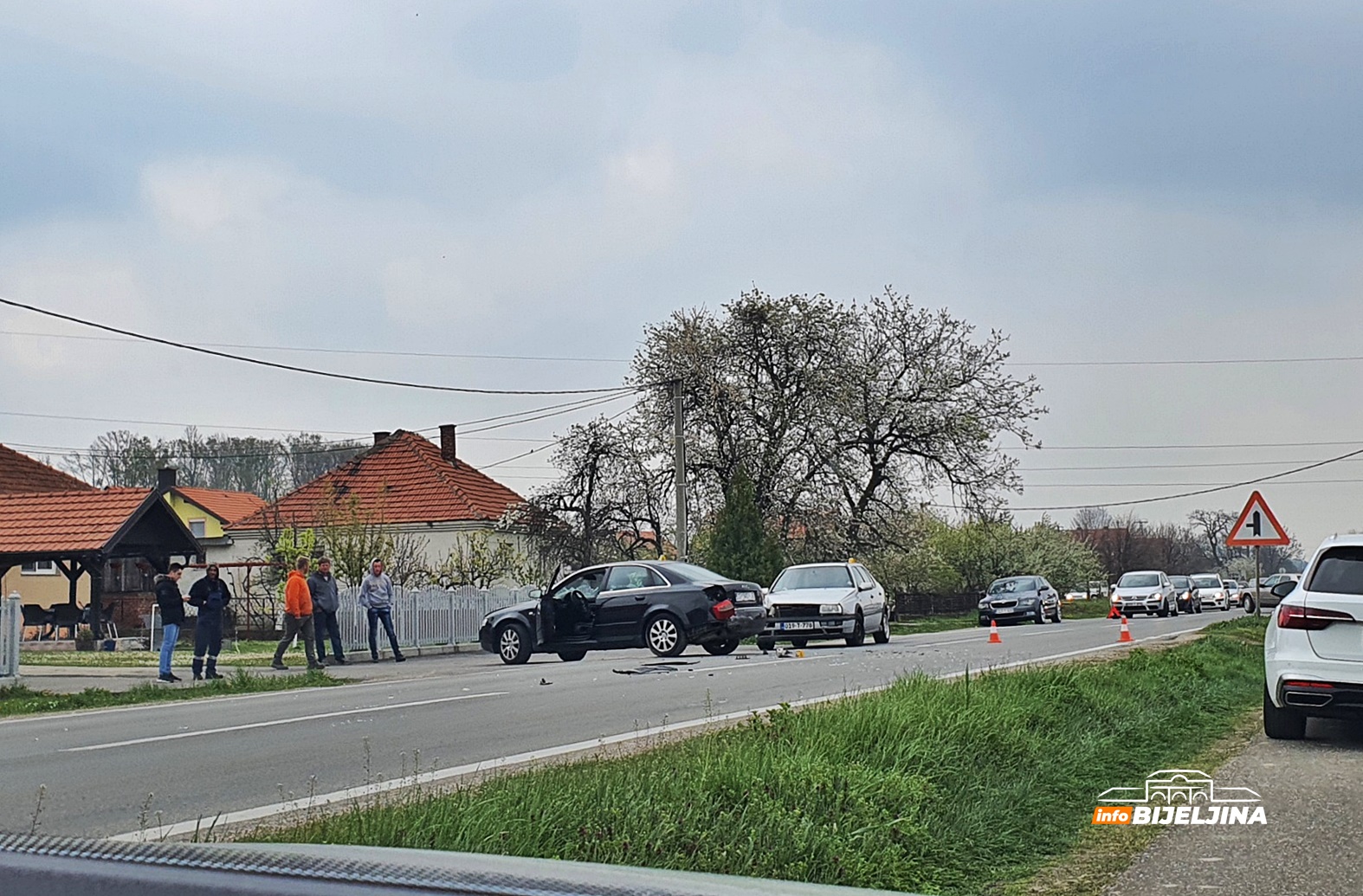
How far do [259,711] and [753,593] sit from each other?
32.7 ft

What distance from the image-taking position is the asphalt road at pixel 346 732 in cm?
827

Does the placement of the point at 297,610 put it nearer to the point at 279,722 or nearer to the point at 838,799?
the point at 279,722

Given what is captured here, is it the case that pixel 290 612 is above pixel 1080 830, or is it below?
above

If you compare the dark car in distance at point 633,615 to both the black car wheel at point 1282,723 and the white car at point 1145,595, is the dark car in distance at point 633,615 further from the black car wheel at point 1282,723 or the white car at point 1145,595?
the white car at point 1145,595

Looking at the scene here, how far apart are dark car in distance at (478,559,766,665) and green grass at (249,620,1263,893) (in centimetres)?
1136

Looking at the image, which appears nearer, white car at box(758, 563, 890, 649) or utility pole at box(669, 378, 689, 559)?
white car at box(758, 563, 890, 649)

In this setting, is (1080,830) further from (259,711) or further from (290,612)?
(290,612)

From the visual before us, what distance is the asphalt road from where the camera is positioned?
8.27 meters

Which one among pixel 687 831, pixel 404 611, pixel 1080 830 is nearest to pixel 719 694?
pixel 1080 830

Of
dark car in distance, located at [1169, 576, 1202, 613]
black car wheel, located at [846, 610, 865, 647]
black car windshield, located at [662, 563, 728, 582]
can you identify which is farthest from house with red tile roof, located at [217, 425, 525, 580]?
black car windshield, located at [662, 563, 728, 582]

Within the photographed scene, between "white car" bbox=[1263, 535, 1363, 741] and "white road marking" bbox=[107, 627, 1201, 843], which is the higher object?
"white car" bbox=[1263, 535, 1363, 741]

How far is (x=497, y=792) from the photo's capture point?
645 centimetres

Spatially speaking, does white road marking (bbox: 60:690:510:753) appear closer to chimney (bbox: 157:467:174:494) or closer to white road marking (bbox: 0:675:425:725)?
white road marking (bbox: 0:675:425:725)

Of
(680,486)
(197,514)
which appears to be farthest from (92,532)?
(197,514)
